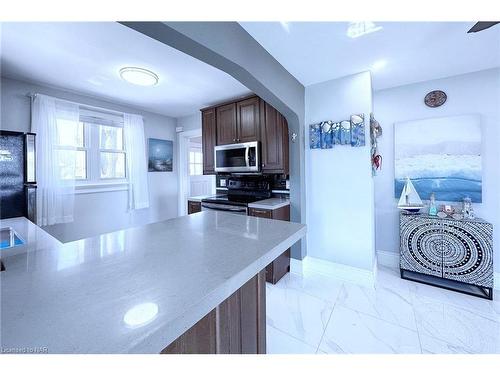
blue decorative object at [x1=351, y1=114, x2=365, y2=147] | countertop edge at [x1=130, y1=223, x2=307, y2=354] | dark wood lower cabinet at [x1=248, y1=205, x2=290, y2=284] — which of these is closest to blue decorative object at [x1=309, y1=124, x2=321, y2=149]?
blue decorative object at [x1=351, y1=114, x2=365, y2=147]

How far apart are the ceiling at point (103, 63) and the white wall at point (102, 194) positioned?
0.53 ft

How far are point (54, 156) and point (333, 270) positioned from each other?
357 cm

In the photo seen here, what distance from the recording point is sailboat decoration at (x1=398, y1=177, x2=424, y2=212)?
240cm

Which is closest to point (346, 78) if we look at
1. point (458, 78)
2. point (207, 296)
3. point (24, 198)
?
point (458, 78)

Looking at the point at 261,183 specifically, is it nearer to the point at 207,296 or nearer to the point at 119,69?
the point at 119,69

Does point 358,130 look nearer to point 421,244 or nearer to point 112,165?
point 421,244

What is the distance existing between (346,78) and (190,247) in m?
2.41

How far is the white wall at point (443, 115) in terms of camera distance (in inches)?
84.6

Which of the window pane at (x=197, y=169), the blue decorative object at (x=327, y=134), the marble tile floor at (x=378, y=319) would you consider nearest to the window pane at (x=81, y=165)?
the window pane at (x=197, y=169)

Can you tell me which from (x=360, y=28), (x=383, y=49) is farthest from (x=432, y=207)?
(x=360, y=28)

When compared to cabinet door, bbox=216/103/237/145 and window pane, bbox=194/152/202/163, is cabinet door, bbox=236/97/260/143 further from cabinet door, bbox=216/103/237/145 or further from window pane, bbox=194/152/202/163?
window pane, bbox=194/152/202/163

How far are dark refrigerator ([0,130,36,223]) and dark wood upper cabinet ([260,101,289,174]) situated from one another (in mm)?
2351

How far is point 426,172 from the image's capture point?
2420 mm

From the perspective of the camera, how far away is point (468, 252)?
2.07 metres
